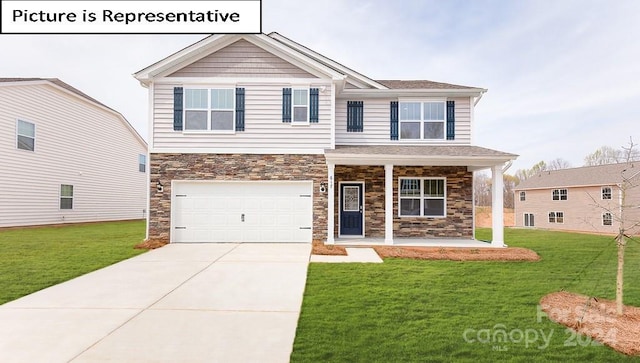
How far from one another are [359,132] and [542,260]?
726 centimetres

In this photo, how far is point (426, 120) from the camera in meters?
13.6

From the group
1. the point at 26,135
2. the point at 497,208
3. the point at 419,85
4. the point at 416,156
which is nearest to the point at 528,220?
the point at 497,208

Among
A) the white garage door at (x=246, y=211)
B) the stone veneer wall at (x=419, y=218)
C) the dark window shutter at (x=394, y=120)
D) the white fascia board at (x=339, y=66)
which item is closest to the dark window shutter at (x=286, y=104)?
the white fascia board at (x=339, y=66)

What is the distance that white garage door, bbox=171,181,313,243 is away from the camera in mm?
12398

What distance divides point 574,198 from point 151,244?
30.3 m

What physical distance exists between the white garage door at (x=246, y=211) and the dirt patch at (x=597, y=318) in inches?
313

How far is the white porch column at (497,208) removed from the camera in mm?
11664

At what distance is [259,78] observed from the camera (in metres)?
12.4

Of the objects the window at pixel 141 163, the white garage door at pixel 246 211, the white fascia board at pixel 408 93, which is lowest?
the white garage door at pixel 246 211

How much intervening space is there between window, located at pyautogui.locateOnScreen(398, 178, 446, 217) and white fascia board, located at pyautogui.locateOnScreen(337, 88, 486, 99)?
10.5 feet

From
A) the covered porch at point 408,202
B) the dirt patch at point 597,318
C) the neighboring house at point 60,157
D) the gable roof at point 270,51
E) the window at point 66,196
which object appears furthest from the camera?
the window at point 66,196

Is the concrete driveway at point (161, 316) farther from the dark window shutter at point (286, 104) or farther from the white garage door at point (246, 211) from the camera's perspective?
the dark window shutter at point (286, 104)

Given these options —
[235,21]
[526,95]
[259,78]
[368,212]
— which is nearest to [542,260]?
[368,212]

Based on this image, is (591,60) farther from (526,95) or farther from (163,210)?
(163,210)
